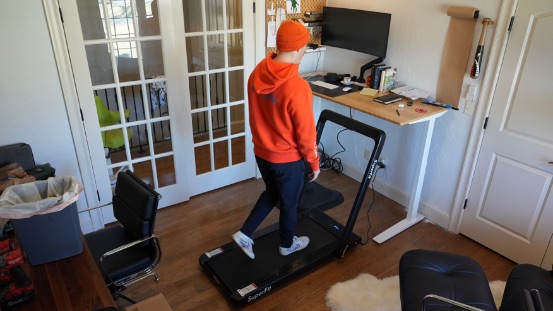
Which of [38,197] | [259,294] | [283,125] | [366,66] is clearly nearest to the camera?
[38,197]

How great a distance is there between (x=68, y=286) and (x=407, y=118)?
2.13m

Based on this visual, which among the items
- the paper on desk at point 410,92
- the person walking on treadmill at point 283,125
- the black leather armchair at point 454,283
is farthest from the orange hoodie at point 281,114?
the paper on desk at point 410,92

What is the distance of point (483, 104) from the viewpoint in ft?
8.79

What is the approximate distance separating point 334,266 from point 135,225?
4.43 feet

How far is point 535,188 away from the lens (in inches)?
99.6

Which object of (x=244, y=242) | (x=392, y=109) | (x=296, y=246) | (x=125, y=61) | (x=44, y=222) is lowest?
(x=296, y=246)

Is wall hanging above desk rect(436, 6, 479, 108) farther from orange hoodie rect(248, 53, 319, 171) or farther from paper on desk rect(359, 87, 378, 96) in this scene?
orange hoodie rect(248, 53, 319, 171)

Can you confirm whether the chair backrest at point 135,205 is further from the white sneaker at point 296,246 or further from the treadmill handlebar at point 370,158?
the treadmill handlebar at point 370,158

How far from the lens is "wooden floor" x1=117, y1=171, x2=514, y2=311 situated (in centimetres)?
243

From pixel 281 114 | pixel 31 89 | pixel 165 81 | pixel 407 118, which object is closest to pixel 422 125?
pixel 407 118

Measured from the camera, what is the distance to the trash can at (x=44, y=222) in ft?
5.09

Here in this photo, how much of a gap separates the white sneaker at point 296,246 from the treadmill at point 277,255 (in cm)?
3

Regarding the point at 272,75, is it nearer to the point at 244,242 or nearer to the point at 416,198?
the point at 244,242

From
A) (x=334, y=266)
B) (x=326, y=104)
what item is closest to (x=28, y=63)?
(x=334, y=266)
